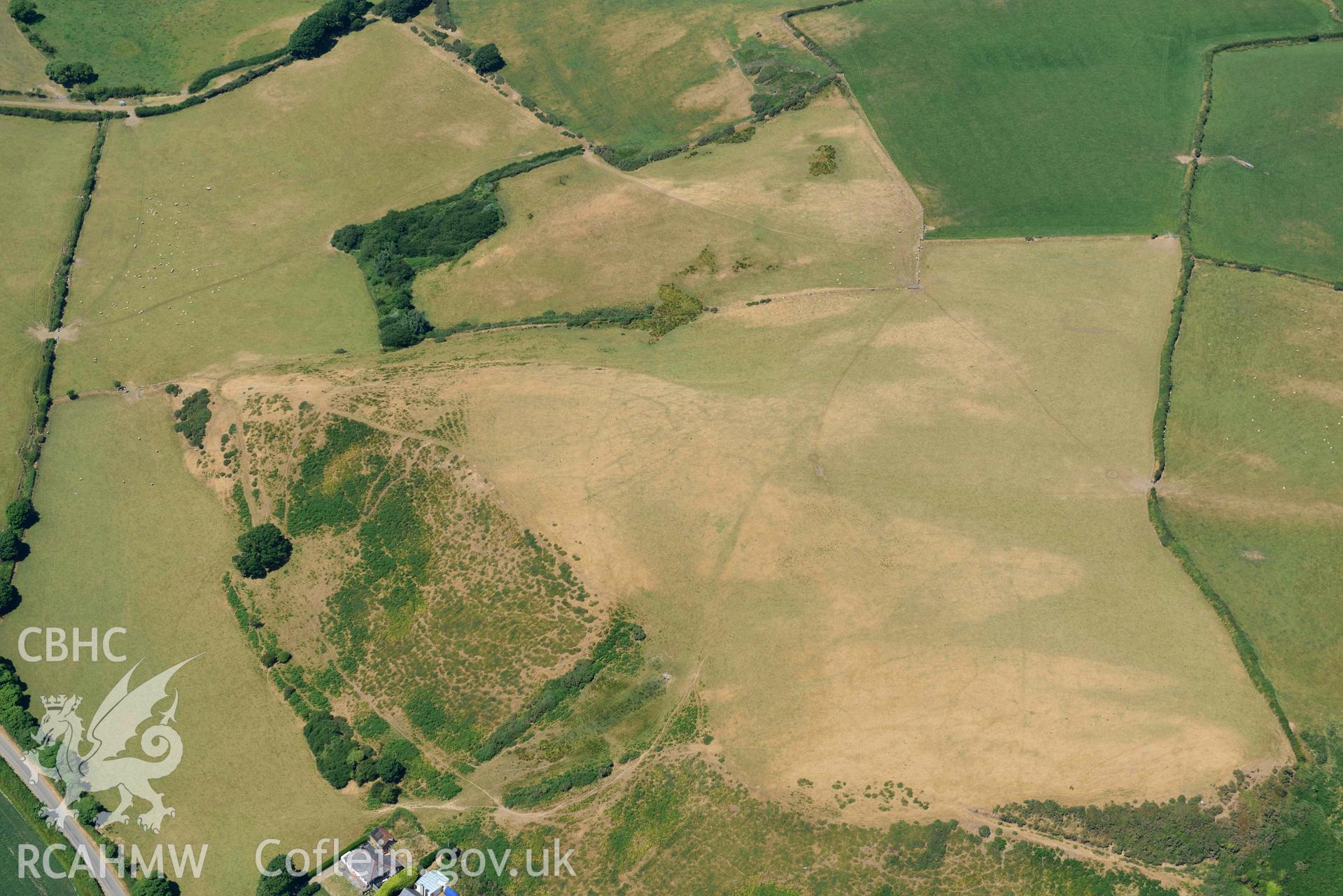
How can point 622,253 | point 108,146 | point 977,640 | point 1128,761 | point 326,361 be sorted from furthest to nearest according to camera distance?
1. point 108,146
2. point 622,253
3. point 326,361
4. point 977,640
5. point 1128,761

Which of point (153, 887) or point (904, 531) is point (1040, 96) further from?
point (153, 887)

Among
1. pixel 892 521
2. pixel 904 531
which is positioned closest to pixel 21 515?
pixel 892 521

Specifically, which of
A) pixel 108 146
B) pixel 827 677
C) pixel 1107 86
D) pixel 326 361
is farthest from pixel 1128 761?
pixel 108 146

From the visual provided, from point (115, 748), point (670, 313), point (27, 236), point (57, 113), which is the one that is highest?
point (57, 113)

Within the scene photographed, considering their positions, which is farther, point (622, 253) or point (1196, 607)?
point (622, 253)

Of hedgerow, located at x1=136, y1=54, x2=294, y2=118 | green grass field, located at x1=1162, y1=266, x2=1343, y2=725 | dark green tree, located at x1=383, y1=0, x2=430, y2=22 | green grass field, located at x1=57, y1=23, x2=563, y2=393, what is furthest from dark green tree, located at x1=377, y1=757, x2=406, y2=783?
dark green tree, located at x1=383, y1=0, x2=430, y2=22

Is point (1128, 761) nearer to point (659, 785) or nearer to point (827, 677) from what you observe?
point (827, 677)
